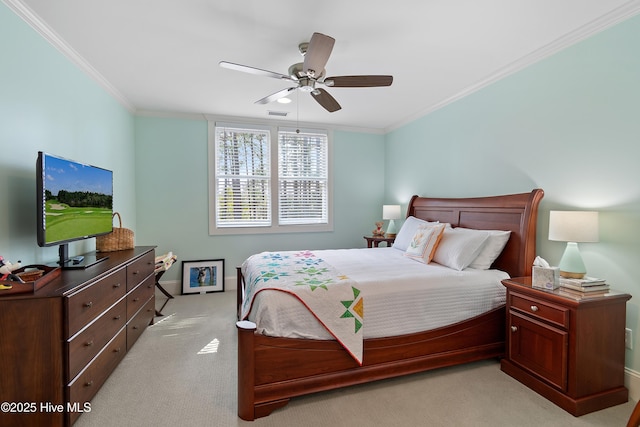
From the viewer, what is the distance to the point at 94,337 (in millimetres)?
1962

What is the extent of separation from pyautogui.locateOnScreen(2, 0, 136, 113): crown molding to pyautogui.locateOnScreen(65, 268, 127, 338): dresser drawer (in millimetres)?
1887

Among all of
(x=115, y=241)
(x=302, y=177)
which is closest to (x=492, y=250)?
(x=302, y=177)

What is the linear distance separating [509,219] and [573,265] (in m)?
0.76

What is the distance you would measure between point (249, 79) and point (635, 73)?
3.16 meters

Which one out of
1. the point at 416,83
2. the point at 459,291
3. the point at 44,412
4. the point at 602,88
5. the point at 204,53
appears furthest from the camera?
the point at 416,83

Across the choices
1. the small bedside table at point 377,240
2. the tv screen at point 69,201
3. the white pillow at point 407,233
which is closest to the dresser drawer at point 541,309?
the white pillow at point 407,233

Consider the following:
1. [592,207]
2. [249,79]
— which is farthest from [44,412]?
[592,207]

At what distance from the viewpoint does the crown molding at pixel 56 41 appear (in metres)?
2.01

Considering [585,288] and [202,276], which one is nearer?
[585,288]

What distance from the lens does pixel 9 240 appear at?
1988 millimetres

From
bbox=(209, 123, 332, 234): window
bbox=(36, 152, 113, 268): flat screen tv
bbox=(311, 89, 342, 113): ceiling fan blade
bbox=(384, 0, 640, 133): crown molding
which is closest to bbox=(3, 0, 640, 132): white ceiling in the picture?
bbox=(384, 0, 640, 133): crown molding

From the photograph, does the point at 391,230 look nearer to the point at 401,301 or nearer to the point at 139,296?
the point at 401,301

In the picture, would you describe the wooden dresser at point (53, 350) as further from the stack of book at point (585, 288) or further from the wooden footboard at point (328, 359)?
the stack of book at point (585, 288)

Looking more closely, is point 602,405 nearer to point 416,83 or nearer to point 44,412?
point 416,83
